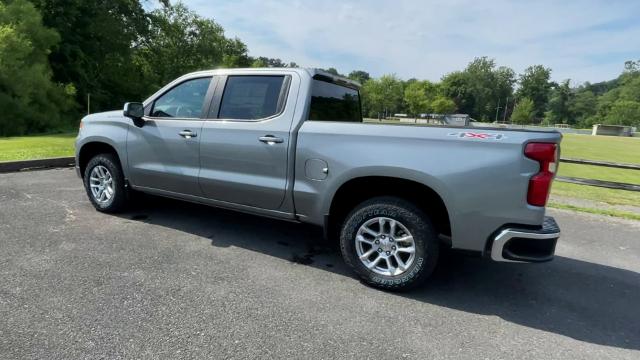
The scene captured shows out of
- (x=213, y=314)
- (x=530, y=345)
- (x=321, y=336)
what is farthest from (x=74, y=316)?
(x=530, y=345)

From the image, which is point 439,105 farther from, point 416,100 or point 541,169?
point 541,169

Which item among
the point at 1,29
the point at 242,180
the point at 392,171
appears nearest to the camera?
the point at 392,171

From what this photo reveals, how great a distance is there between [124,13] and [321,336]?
128 ft

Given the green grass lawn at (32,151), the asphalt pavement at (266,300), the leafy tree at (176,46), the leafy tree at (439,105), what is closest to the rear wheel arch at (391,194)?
the asphalt pavement at (266,300)

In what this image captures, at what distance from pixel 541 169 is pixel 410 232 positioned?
109 centimetres

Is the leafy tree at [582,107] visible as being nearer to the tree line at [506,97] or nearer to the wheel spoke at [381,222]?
the tree line at [506,97]

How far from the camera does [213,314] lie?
2.96m

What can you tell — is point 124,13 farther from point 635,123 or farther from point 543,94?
point 543,94

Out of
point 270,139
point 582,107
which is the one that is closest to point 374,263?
point 270,139

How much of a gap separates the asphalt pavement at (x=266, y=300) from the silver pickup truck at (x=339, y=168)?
46 cm

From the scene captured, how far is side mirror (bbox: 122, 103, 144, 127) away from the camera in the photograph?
4621mm

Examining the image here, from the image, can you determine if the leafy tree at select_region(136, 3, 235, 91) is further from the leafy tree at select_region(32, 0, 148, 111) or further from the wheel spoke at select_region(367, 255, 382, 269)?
the wheel spoke at select_region(367, 255, 382, 269)

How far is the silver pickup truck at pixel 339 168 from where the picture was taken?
118 inches

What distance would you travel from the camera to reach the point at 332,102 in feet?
14.5
